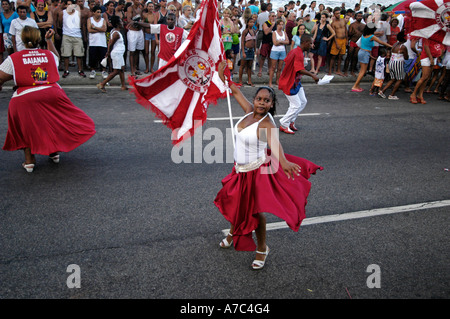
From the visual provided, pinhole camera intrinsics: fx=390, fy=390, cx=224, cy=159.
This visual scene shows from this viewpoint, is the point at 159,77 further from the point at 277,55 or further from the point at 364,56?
the point at 364,56

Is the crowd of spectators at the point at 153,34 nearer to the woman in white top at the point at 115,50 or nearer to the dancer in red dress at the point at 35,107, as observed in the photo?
the woman in white top at the point at 115,50

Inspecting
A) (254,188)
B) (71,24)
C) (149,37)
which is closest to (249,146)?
(254,188)

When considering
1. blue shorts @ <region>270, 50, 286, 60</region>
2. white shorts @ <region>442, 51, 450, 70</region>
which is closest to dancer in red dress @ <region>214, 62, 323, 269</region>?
blue shorts @ <region>270, 50, 286, 60</region>

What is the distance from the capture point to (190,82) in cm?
453

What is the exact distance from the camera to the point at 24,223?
4297mm

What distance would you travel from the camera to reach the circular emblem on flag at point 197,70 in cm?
449

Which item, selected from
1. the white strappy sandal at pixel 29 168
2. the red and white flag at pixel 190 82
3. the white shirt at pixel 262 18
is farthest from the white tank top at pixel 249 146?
the white shirt at pixel 262 18

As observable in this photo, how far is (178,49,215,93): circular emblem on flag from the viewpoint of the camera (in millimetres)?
4492

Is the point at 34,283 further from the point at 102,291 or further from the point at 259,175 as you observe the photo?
the point at 259,175

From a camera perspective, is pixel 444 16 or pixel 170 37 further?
pixel 170 37

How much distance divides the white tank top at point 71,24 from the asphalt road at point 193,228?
4.67m

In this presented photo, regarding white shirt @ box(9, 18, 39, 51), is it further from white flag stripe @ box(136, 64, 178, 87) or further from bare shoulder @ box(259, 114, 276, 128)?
bare shoulder @ box(259, 114, 276, 128)

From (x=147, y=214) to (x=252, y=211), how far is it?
1.53m

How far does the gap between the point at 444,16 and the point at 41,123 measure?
8686mm
